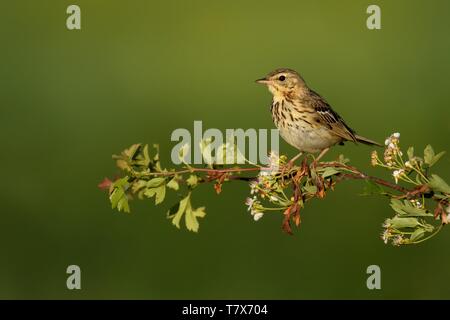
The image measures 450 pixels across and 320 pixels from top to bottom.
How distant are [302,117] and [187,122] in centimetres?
618

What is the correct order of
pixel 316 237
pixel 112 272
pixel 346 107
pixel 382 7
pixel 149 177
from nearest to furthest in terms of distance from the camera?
pixel 149 177
pixel 112 272
pixel 316 237
pixel 346 107
pixel 382 7

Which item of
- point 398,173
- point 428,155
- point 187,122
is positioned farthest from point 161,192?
point 187,122

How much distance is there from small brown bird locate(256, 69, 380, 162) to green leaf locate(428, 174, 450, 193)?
2.33m

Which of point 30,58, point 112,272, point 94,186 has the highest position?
point 30,58

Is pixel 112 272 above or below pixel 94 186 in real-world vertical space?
below

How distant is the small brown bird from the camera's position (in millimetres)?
5707

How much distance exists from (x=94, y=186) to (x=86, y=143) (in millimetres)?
1268

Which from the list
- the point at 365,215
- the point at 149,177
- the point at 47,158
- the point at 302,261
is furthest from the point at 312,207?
the point at 149,177

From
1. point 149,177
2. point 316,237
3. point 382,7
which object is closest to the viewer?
point 149,177

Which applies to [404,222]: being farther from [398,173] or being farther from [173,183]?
[173,183]

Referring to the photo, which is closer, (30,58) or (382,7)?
(30,58)

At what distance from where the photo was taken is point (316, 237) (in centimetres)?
930

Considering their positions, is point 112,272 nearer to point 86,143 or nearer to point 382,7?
point 86,143

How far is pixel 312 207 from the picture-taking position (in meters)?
9.95
